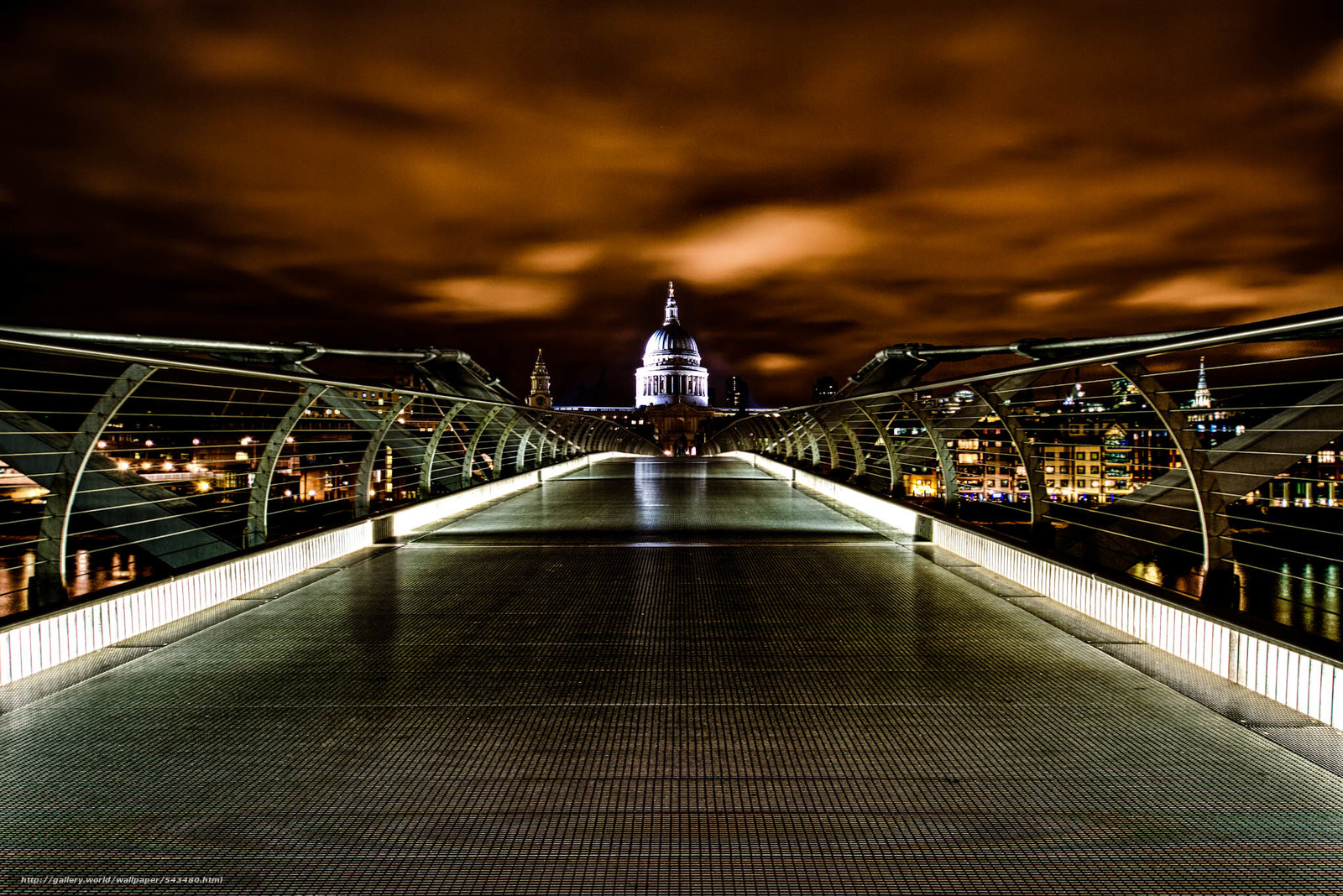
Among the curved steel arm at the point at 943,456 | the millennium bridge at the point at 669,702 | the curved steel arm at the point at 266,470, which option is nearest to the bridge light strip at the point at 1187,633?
the millennium bridge at the point at 669,702

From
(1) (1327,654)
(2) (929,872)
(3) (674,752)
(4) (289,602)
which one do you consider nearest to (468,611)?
(4) (289,602)

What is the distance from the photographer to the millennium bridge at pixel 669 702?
2.31 m

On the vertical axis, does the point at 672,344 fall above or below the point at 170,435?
above

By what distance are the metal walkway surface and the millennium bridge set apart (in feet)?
0.05

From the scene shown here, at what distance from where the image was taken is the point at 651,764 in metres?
2.85

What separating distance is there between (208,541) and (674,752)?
589cm

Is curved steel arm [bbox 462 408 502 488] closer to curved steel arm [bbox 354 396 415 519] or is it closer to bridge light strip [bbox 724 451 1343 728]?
curved steel arm [bbox 354 396 415 519]

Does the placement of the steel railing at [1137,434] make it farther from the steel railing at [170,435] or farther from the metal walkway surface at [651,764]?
the steel railing at [170,435]

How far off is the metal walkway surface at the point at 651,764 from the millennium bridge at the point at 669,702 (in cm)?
2

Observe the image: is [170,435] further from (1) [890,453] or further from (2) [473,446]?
(1) [890,453]

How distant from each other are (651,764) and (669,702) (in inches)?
23.9

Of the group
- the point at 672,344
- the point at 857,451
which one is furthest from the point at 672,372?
the point at 857,451

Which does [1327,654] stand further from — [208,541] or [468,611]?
[208,541]

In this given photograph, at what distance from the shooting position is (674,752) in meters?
2.95
